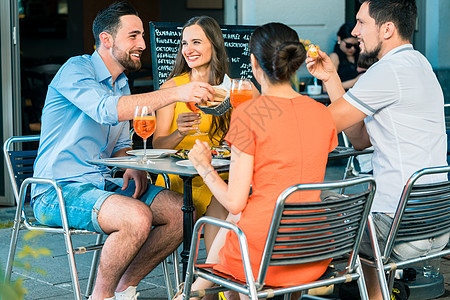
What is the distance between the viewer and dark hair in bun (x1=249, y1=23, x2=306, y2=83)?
80.5 inches

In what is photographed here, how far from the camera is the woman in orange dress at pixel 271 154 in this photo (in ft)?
6.40

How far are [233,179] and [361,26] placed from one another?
1101mm

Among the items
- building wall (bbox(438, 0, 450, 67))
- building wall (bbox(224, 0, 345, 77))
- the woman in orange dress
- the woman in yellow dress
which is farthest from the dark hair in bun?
building wall (bbox(438, 0, 450, 67))

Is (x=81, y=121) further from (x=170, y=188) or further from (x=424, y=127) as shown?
(x=424, y=127)

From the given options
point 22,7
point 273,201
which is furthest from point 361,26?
point 22,7

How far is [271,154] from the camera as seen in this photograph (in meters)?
1.95

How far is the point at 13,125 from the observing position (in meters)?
5.43

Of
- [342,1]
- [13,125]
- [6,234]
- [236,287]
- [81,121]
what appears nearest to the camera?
[236,287]

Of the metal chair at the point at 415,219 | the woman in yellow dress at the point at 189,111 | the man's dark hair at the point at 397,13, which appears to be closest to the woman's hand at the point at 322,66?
the man's dark hair at the point at 397,13

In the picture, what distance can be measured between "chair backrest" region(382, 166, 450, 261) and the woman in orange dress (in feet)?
1.19

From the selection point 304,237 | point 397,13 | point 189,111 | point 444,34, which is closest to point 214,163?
point 304,237

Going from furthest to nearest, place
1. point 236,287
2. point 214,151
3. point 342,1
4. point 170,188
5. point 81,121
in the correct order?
point 342,1, point 170,188, point 81,121, point 214,151, point 236,287

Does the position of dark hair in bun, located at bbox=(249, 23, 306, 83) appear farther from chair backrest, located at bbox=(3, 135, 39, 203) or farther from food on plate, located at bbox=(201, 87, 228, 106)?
chair backrest, located at bbox=(3, 135, 39, 203)

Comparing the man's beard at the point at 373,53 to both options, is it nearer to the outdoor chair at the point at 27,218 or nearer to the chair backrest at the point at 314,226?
the chair backrest at the point at 314,226
